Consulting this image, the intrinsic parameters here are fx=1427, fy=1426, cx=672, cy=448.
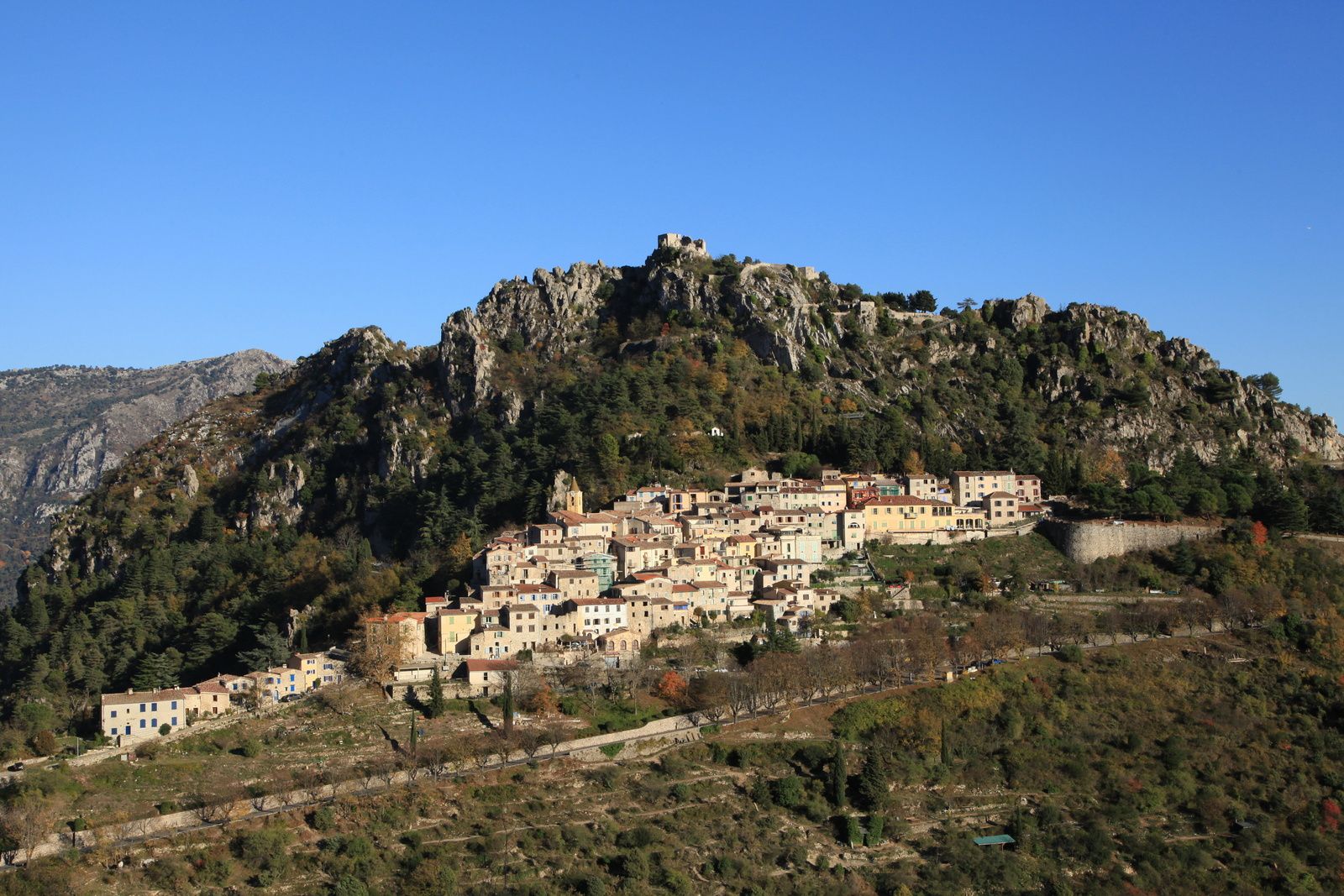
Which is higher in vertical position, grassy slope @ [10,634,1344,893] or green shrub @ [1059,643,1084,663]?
green shrub @ [1059,643,1084,663]

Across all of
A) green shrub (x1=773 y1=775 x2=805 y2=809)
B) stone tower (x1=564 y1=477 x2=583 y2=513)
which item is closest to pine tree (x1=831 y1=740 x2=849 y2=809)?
green shrub (x1=773 y1=775 x2=805 y2=809)

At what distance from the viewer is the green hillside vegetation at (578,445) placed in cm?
7306

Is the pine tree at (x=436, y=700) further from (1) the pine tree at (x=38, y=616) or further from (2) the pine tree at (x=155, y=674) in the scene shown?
(1) the pine tree at (x=38, y=616)

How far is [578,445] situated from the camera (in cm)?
7919

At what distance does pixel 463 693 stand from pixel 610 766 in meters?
7.53

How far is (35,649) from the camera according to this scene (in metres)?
78.8

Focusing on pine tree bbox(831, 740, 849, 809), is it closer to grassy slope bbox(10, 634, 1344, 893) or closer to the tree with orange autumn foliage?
grassy slope bbox(10, 634, 1344, 893)

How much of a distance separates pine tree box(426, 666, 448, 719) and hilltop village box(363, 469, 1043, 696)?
4.85 ft

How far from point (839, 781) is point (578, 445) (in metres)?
34.2

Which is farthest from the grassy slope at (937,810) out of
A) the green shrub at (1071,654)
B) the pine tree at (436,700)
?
the pine tree at (436,700)

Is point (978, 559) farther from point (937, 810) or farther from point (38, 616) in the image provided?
point (38, 616)

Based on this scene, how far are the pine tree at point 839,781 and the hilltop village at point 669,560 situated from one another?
35.4 ft

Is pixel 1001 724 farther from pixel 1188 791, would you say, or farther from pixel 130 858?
pixel 130 858

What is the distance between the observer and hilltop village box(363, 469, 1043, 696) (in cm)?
5691
